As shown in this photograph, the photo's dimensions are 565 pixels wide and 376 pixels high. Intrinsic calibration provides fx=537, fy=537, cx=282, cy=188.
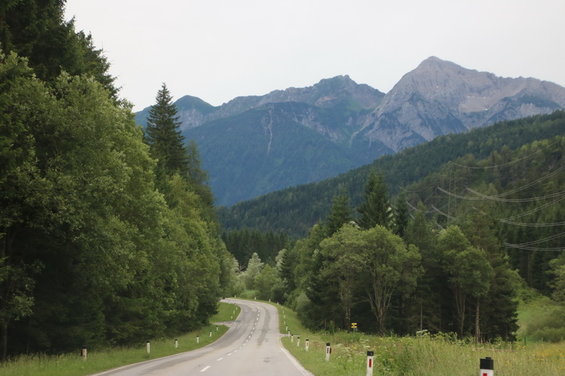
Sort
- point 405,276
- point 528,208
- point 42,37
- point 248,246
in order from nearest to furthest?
point 42,37 → point 405,276 → point 528,208 → point 248,246

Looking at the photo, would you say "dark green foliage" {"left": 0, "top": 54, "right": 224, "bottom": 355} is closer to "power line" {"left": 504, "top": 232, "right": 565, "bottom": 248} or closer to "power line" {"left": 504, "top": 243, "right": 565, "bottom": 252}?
"power line" {"left": 504, "top": 243, "right": 565, "bottom": 252}

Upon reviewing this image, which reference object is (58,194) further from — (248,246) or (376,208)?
(248,246)

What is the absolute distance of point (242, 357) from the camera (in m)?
27.9

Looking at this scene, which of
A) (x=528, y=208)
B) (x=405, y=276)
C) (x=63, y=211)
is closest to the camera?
(x=63, y=211)

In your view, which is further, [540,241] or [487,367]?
[540,241]

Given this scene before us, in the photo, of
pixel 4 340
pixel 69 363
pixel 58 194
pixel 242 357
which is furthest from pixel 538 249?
pixel 4 340

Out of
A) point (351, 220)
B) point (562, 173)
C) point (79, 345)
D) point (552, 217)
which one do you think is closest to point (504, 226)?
point (552, 217)

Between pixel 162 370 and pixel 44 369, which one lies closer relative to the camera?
pixel 44 369

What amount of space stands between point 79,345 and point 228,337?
3519 cm

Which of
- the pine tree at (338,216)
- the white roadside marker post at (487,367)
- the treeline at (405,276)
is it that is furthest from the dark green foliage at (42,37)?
the pine tree at (338,216)

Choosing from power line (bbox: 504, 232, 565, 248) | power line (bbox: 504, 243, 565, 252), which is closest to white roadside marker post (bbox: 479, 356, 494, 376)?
power line (bbox: 504, 243, 565, 252)

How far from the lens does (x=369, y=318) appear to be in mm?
67312

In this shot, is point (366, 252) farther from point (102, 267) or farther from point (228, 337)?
point (102, 267)

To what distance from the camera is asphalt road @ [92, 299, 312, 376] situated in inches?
757
